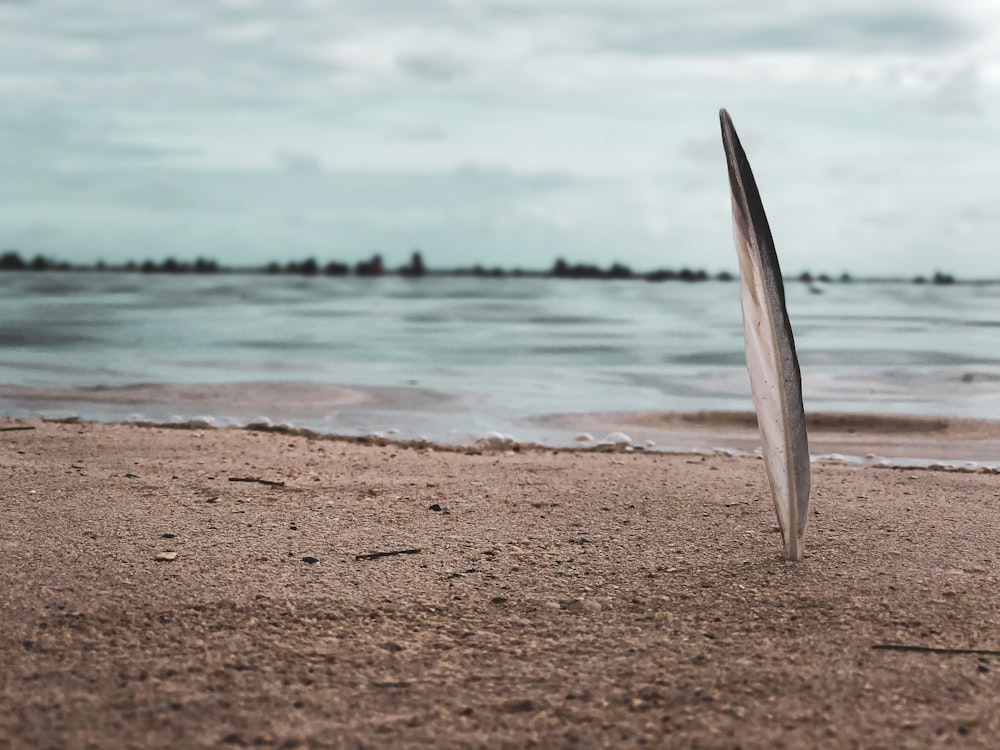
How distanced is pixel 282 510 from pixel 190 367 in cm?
797

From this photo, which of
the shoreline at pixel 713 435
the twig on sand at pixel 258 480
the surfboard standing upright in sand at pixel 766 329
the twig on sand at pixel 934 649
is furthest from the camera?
the shoreline at pixel 713 435

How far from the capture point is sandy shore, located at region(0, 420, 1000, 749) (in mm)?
2006

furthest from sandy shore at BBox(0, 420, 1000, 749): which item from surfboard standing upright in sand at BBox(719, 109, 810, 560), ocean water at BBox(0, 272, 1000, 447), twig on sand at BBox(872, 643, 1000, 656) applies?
ocean water at BBox(0, 272, 1000, 447)

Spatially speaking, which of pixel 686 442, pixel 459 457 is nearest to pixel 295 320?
pixel 686 442

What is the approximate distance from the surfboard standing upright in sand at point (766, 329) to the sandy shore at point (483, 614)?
0.38 metres

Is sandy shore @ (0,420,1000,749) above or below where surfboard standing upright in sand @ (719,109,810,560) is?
below

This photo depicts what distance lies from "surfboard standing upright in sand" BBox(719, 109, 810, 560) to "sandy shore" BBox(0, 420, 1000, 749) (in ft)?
1.25

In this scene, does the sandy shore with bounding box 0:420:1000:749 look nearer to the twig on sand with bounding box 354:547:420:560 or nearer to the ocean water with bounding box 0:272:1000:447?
the twig on sand with bounding box 354:547:420:560

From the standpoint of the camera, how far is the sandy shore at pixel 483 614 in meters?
2.01

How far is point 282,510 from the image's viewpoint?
3.65 m

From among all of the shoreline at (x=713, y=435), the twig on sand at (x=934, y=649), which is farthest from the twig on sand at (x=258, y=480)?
the twig on sand at (x=934, y=649)

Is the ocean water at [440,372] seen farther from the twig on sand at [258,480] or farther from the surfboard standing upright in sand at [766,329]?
the surfboard standing upright in sand at [766,329]

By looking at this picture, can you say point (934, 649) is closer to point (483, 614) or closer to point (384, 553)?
point (483, 614)

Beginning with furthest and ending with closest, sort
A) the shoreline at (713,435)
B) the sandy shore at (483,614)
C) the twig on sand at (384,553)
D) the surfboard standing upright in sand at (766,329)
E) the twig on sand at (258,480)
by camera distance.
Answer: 1. the shoreline at (713,435)
2. the twig on sand at (258,480)
3. the twig on sand at (384,553)
4. the surfboard standing upright in sand at (766,329)
5. the sandy shore at (483,614)
